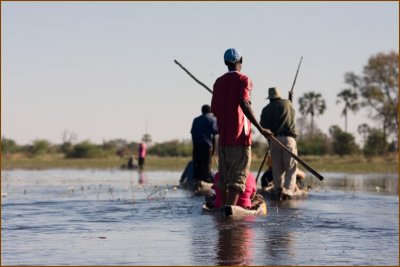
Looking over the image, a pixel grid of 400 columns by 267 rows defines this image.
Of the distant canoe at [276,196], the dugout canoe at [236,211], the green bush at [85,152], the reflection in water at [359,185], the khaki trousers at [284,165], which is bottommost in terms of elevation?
the dugout canoe at [236,211]

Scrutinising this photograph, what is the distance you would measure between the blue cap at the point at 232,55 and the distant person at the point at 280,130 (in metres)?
4.95

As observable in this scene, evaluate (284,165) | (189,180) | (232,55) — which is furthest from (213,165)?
(232,55)

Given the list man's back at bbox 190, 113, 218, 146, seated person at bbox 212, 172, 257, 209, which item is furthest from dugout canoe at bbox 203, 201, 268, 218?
man's back at bbox 190, 113, 218, 146

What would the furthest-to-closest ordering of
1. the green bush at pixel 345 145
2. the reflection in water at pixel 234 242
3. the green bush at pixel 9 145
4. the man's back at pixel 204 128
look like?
the green bush at pixel 9 145, the green bush at pixel 345 145, the man's back at pixel 204 128, the reflection in water at pixel 234 242

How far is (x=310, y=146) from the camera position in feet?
259

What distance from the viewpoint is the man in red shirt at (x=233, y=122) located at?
38.9ft

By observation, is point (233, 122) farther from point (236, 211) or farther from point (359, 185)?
point (359, 185)

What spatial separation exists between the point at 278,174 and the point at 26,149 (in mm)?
75967

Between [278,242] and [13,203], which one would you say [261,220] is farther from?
[13,203]

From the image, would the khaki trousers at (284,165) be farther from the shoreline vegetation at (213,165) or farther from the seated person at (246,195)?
the shoreline vegetation at (213,165)

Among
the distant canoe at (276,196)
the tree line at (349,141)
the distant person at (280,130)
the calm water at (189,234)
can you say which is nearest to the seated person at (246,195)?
the calm water at (189,234)

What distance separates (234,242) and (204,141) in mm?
11480

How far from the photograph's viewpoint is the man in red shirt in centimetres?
1187

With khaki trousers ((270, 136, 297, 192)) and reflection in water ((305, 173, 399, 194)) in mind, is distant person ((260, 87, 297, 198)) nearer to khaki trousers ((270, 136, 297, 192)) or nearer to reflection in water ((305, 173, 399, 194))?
khaki trousers ((270, 136, 297, 192))
